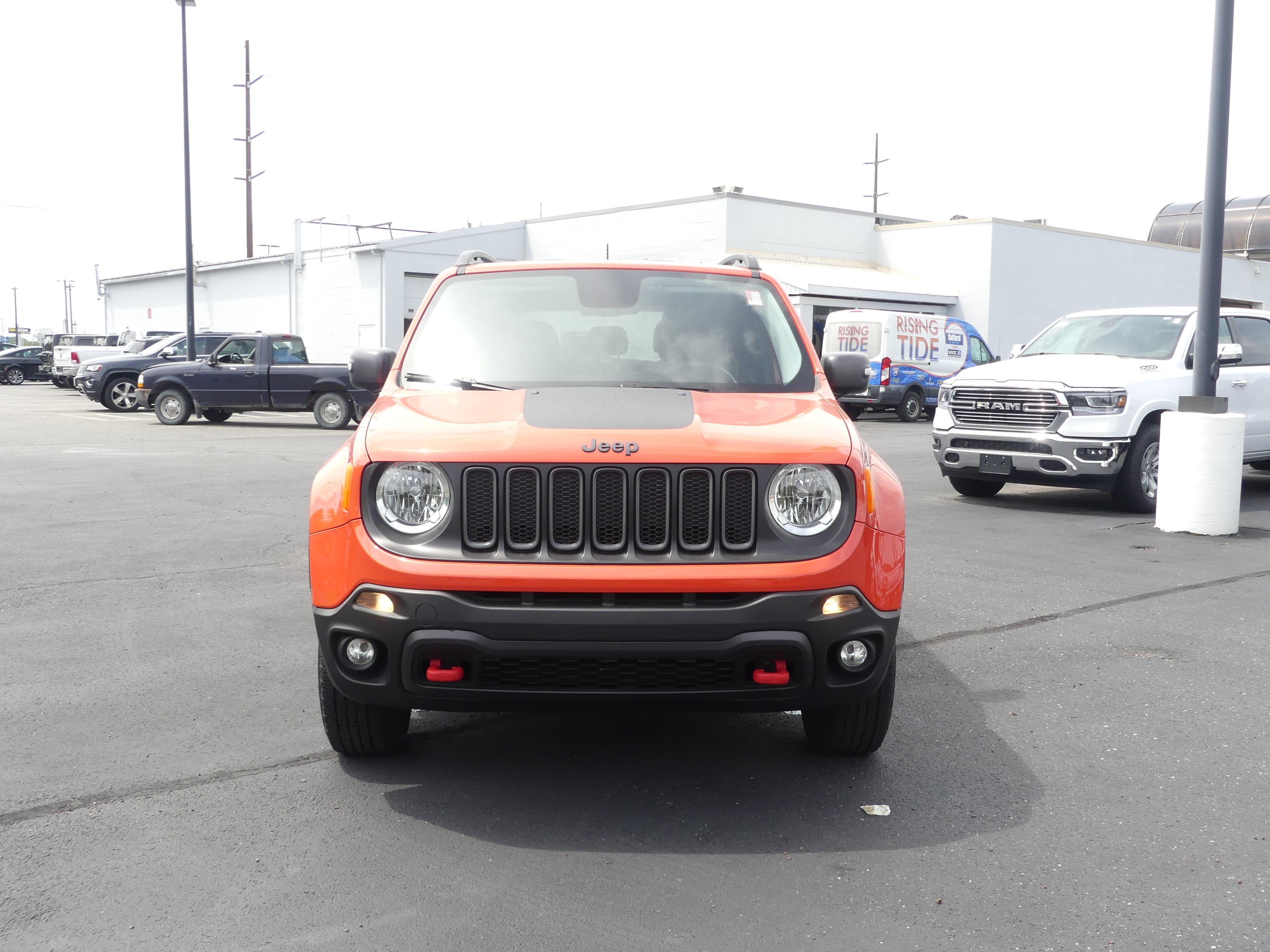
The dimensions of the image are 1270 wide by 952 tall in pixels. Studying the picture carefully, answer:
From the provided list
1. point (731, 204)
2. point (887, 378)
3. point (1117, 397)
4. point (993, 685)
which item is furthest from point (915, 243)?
point (993, 685)

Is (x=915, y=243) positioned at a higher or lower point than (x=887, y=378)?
higher

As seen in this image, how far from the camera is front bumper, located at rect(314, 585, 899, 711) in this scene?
3.38m

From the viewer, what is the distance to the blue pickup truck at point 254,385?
69.6 feet

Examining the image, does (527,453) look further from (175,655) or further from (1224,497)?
(1224,497)

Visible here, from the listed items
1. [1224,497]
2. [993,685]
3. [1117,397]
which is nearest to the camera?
[993,685]

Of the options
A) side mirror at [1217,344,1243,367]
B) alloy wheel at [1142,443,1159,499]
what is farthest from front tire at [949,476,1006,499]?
side mirror at [1217,344,1243,367]

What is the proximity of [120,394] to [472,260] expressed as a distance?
899 inches

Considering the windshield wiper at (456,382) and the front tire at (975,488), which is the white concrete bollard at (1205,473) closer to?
the front tire at (975,488)

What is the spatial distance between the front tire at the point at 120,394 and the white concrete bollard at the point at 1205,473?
21356 millimetres

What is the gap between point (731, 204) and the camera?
34.7m

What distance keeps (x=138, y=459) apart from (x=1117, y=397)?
11398 millimetres

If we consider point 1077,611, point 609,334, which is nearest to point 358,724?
point 609,334

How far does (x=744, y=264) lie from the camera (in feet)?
16.9

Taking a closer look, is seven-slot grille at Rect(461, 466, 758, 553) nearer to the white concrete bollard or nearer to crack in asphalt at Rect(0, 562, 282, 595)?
crack in asphalt at Rect(0, 562, 282, 595)
